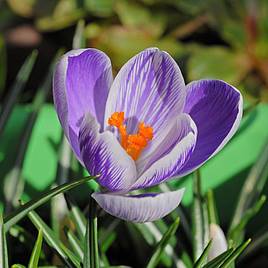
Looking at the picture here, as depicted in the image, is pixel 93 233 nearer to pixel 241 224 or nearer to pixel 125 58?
pixel 241 224

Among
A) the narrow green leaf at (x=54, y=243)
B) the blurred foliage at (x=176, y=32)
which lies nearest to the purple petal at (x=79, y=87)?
the narrow green leaf at (x=54, y=243)

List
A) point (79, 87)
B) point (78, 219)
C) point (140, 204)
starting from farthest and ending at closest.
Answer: point (78, 219), point (79, 87), point (140, 204)

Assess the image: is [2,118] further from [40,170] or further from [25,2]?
[25,2]

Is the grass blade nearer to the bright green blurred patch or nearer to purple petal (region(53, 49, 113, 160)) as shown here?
purple petal (region(53, 49, 113, 160))

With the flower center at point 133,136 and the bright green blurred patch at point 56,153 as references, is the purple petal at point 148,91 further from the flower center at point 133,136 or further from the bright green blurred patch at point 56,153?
the bright green blurred patch at point 56,153

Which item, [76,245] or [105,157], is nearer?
[105,157]

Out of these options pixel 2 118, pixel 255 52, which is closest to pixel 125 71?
pixel 2 118

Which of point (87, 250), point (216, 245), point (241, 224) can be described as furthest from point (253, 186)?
point (87, 250)
